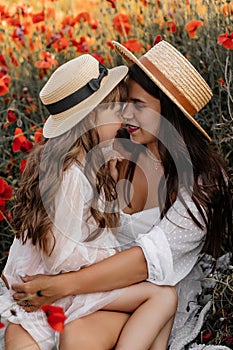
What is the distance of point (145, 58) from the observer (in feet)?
10.0

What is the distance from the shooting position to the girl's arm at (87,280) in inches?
109

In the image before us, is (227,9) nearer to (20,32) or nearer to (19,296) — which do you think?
(20,32)

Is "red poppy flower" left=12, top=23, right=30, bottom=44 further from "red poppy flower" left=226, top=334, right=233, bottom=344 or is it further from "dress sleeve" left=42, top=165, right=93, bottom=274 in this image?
"red poppy flower" left=226, top=334, right=233, bottom=344

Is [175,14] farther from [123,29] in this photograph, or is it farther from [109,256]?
Answer: [109,256]

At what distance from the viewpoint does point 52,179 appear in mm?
2809

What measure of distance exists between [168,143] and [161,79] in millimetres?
246

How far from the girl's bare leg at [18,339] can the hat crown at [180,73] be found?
101 centimetres

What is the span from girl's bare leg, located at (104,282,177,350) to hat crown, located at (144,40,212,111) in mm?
698

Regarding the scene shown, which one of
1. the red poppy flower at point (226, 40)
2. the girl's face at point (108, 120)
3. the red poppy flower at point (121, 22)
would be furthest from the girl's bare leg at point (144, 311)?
the red poppy flower at point (121, 22)

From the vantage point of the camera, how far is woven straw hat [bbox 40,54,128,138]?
9.29 ft

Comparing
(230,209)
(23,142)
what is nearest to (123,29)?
(23,142)

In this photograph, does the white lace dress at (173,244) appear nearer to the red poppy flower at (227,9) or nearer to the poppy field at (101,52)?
the poppy field at (101,52)

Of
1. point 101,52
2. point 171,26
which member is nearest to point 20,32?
point 101,52

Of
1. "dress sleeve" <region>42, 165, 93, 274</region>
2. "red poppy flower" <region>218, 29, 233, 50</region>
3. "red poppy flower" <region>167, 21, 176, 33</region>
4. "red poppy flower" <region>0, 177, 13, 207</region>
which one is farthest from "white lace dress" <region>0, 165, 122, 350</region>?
"red poppy flower" <region>167, 21, 176, 33</region>
